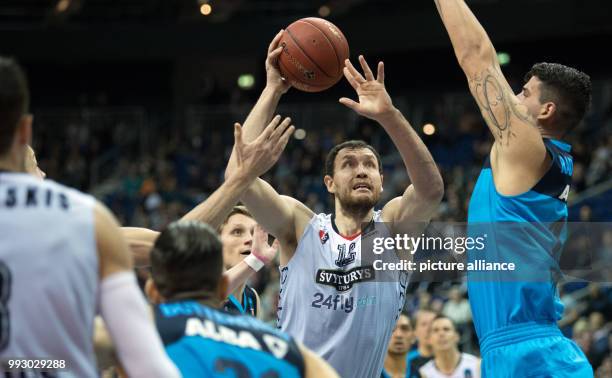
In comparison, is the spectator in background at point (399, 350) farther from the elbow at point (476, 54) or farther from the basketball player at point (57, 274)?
the basketball player at point (57, 274)

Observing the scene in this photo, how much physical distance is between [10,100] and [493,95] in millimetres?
2851

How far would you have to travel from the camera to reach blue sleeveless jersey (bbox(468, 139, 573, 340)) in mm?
4789

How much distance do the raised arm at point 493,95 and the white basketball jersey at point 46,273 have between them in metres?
2.62

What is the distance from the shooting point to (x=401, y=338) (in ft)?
30.9

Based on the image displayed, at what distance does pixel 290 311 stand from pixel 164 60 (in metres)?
21.6

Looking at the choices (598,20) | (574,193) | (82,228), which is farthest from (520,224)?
(598,20)

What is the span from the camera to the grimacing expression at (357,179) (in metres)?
5.91

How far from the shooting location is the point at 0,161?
2.76 metres

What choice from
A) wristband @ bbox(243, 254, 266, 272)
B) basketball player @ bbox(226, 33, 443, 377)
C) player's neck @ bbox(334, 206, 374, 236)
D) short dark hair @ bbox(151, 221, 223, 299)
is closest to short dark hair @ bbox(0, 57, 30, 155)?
short dark hair @ bbox(151, 221, 223, 299)

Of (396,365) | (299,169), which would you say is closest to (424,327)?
(396,365)

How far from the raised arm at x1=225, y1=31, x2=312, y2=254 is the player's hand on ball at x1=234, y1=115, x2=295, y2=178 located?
86 cm

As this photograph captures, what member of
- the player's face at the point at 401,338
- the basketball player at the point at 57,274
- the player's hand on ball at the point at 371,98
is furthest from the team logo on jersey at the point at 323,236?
the player's face at the point at 401,338

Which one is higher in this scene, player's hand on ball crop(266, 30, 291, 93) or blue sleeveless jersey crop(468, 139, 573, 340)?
player's hand on ball crop(266, 30, 291, 93)

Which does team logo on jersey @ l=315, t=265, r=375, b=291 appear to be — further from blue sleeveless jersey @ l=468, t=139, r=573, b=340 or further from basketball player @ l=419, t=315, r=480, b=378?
basketball player @ l=419, t=315, r=480, b=378
